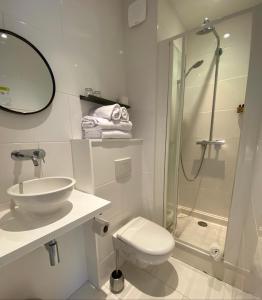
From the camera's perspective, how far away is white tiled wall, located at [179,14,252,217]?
5.12ft

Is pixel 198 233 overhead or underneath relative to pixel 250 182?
underneath

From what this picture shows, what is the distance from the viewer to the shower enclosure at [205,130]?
4.54ft

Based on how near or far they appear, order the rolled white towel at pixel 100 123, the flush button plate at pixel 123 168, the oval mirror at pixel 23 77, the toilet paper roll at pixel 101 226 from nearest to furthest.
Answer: the oval mirror at pixel 23 77, the toilet paper roll at pixel 101 226, the rolled white towel at pixel 100 123, the flush button plate at pixel 123 168

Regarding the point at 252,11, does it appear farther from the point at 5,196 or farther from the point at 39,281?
the point at 39,281

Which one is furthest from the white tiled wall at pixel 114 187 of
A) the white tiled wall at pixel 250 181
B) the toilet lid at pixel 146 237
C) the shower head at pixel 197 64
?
the shower head at pixel 197 64

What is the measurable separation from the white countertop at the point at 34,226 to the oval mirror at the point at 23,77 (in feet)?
1.81

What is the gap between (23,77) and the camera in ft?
2.78

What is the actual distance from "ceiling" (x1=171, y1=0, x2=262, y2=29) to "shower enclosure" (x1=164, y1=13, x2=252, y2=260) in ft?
0.58

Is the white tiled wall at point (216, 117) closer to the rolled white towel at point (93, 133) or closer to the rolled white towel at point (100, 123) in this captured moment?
the rolled white towel at point (100, 123)

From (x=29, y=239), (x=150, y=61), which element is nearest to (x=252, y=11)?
(x=150, y=61)

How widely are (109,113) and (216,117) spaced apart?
4.32 ft

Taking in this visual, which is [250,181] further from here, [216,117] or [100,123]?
[100,123]

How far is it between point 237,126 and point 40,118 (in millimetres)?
1841

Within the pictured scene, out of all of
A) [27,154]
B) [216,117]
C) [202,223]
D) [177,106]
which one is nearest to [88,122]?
[27,154]
